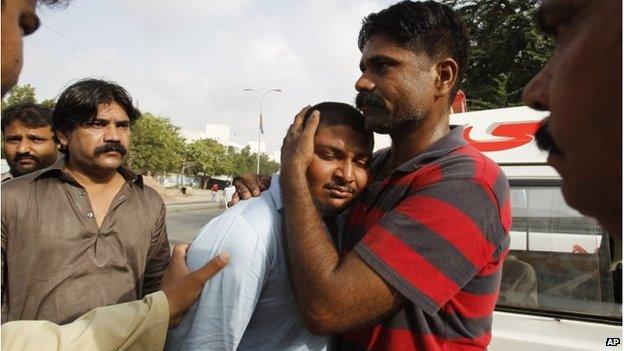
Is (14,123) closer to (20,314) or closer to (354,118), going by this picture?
(20,314)

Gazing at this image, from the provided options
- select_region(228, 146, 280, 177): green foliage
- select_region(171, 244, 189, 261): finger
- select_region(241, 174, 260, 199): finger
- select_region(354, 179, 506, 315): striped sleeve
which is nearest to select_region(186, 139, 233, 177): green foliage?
select_region(228, 146, 280, 177): green foliage

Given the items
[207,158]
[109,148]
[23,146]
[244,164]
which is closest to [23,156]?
[23,146]

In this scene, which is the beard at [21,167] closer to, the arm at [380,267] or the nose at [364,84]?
the nose at [364,84]

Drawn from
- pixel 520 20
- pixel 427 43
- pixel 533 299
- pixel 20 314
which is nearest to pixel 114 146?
pixel 20 314

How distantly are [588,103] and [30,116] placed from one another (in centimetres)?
347

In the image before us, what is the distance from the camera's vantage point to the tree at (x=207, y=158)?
52656 millimetres

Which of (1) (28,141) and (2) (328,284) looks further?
(1) (28,141)

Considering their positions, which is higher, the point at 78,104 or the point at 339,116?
the point at 78,104

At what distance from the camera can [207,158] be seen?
53.2 meters

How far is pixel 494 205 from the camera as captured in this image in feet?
4.37

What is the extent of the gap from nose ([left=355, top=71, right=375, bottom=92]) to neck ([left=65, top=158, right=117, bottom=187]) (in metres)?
1.47

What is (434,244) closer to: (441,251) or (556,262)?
(441,251)

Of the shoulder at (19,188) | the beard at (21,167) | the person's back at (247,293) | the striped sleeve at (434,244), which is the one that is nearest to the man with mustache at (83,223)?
the shoulder at (19,188)

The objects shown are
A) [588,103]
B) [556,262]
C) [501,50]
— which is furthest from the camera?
[501,50]
